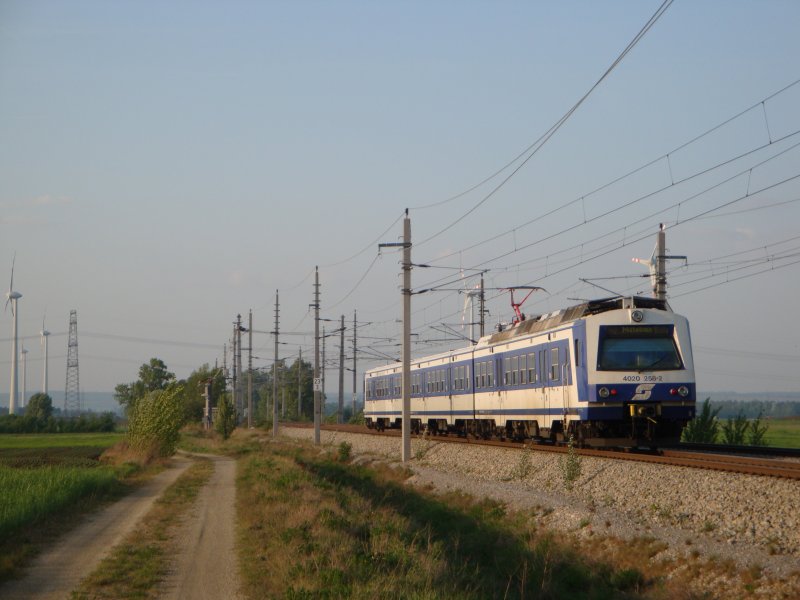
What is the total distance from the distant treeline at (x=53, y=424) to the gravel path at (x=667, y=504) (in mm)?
80278

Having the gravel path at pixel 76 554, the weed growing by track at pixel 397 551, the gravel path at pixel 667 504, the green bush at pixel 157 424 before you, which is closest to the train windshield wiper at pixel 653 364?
Result: the gravel path at pixel 667 504

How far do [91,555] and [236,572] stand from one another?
2666 mm

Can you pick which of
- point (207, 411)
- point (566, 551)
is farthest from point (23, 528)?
point (207, 411)

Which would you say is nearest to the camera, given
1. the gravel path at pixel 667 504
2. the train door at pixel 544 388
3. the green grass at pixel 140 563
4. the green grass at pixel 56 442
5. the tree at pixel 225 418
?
the green grass at pixel 140 563

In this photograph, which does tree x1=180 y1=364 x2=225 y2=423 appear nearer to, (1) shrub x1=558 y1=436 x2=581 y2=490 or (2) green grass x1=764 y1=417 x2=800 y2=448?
(2) green grass x1=764 y1=417 x2=800 y2=448

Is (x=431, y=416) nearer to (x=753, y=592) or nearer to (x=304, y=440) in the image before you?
(x=304, y=440)

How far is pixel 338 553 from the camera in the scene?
12.5 m

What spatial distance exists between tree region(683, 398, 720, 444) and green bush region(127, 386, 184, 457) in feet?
68.4

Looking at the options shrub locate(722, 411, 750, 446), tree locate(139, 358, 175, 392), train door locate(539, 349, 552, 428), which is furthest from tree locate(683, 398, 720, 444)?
tree locate(139, 358, 175, 392)

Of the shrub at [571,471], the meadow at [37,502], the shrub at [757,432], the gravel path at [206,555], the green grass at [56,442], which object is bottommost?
the green grass at [56,442]

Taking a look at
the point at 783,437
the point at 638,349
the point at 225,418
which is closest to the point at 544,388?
the point at 638,349

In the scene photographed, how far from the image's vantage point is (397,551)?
13281 mm

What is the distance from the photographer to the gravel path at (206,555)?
11.0 m

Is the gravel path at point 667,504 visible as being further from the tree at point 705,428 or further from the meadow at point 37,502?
the meadow at point 37,502
